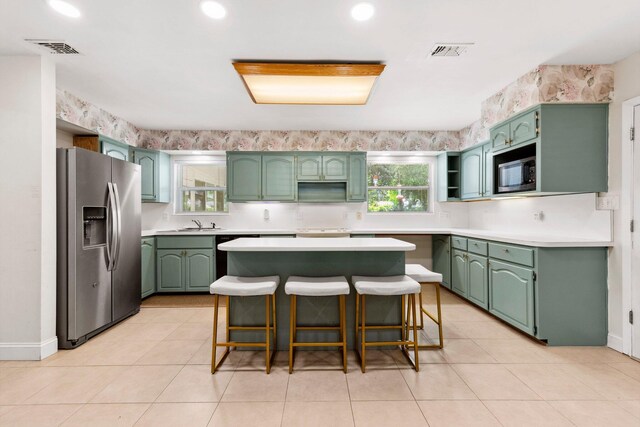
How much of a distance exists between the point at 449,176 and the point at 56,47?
16.0 ft

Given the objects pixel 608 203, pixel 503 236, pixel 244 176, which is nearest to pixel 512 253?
pixel 503 236

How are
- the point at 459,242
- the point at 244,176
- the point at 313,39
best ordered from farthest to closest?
the point at 244,176
the point at 459,242
the point at 313,39

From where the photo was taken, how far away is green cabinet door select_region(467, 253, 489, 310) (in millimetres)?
3342

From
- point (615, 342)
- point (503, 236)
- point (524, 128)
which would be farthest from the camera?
point (503, 236)

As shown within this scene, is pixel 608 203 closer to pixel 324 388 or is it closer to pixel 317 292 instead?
pixel 317 292

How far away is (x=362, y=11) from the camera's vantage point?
1968 mm

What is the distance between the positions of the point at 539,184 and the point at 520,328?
1330 millimetres

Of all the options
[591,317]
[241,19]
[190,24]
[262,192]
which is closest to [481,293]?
[591,317]

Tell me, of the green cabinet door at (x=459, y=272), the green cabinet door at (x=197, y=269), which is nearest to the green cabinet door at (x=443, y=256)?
the green cabinet door at (x=459, y=272)

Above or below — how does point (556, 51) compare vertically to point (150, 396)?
above

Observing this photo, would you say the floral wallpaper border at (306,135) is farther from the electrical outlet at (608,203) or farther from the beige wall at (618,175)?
the electrical outlet at (608,203)

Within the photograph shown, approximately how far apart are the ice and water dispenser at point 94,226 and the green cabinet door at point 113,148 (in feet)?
3.77

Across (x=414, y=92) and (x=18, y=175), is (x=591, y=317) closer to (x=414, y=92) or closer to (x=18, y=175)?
(x=414, y=92)

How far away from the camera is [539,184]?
268cm
